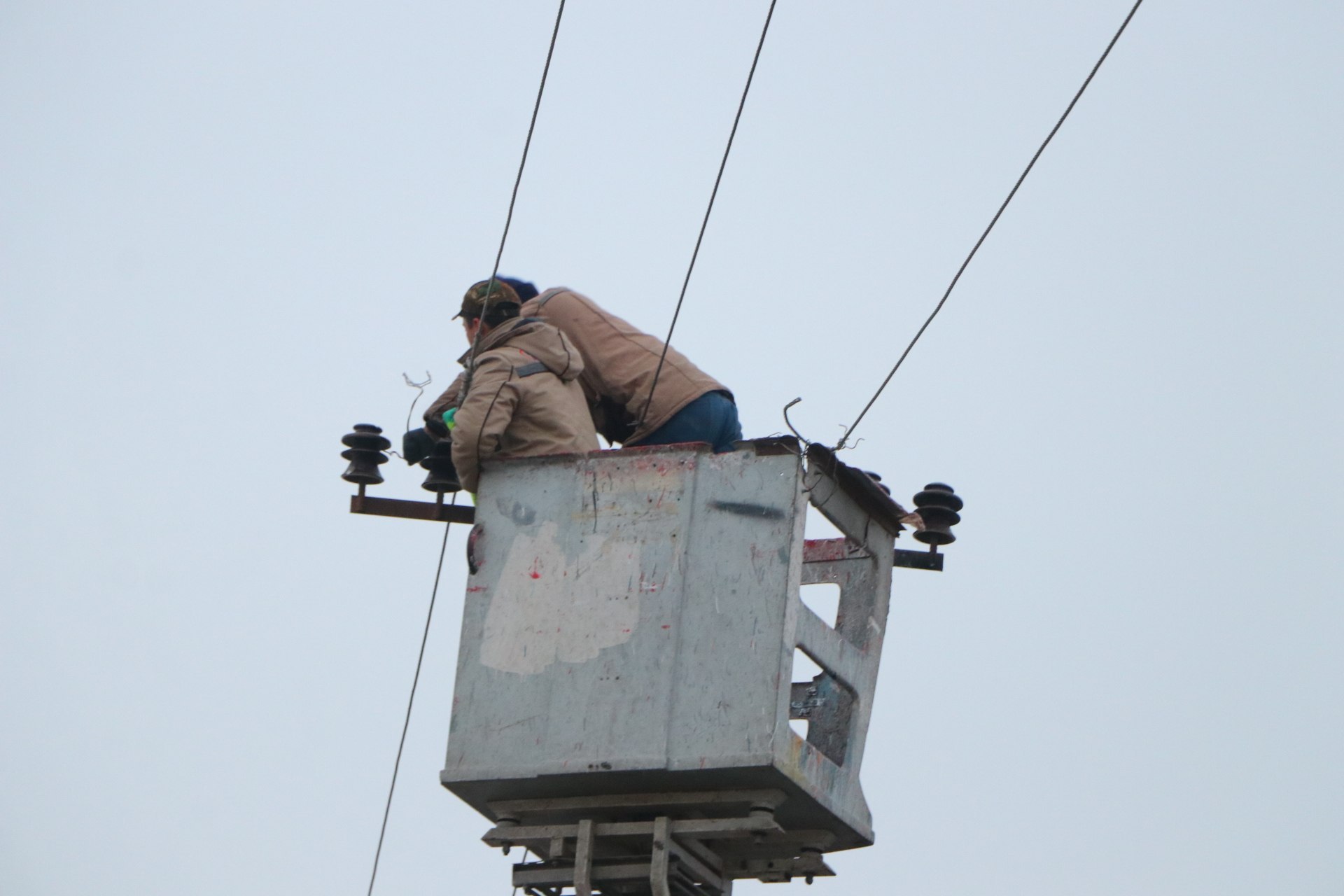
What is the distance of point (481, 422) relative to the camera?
9.92 metres

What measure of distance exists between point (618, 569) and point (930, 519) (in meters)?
1.84

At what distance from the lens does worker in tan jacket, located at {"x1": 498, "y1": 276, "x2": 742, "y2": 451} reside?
34.6ft

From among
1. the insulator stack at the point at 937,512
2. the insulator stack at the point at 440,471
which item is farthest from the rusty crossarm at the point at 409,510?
the insulator stack at the point at 937,512

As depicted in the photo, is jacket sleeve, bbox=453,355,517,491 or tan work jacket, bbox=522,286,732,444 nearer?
jacket sleeve, bbox=453,355,517,491

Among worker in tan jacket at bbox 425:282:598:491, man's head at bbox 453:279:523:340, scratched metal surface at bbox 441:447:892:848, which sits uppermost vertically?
man's head at bbox 453:279:523:340

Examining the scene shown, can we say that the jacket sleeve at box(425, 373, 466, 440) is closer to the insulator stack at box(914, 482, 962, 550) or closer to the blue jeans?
the blue jeans

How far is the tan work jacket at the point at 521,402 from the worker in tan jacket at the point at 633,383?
358 mm

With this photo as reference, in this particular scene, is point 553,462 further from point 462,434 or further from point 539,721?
point 539,721

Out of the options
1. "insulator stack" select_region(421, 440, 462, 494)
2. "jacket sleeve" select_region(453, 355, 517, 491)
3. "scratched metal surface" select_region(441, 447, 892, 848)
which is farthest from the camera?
"insulator stack" select_region(421, 440, 462, 494)

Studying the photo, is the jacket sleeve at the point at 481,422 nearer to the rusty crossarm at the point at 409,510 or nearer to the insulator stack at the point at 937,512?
the rusty crossarm at the point at 409,510

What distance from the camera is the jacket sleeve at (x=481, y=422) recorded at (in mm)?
9922

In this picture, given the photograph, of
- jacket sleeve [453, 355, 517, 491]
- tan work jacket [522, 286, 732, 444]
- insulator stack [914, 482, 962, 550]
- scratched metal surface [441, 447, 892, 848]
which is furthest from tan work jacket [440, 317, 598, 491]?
insulator stack [914, 482, 962, 550]

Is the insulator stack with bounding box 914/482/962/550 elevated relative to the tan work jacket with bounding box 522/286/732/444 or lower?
lower

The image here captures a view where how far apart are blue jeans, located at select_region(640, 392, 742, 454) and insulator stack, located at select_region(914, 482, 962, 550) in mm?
952
